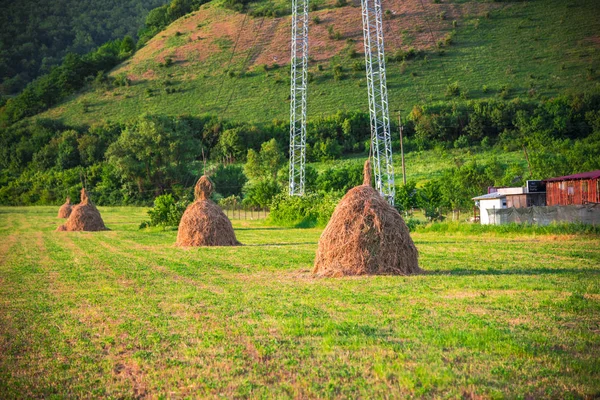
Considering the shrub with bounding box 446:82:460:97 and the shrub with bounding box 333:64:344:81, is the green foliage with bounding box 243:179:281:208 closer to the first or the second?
the shrub with bounding box 446:82:460:97

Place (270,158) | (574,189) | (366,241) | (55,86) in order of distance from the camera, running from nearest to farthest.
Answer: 1. (366,241)
2. (574,189)
3. (270,158)
4. (55,86)

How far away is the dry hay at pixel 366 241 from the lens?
15.9 meters

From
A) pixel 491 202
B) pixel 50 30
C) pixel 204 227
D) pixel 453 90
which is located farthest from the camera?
pixel 50 30

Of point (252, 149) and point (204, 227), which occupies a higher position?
point (252, 149)

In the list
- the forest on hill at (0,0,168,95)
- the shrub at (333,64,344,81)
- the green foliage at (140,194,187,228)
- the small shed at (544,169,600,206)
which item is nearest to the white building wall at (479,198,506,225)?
the small shed at (544,169,600,206)

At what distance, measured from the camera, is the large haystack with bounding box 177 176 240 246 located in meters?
27.8

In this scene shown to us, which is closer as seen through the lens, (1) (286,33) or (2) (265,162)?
(2) (265,162)

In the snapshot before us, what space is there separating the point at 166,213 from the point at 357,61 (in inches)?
3032

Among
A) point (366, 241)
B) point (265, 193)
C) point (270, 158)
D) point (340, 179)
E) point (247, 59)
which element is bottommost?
point (366, 241)

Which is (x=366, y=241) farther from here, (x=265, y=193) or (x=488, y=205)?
(x=265, y=193)

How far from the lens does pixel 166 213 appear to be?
1759 inches

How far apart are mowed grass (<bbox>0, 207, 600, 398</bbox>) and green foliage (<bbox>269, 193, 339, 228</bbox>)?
2657cm

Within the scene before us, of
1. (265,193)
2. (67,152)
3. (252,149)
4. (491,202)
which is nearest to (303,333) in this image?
(491,202)

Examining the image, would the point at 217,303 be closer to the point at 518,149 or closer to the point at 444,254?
the point at 444,254
